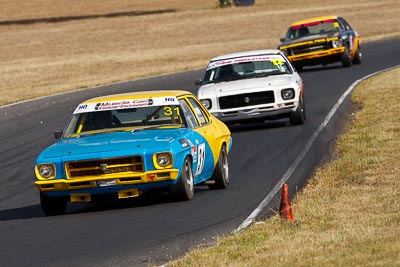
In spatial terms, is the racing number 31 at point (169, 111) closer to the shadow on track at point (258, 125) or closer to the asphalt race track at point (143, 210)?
the asphalt race track at point (143, 210)

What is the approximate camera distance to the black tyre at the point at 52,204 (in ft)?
38.3

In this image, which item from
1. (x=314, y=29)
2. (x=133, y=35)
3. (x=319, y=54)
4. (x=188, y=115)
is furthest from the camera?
(x=133, y=35)

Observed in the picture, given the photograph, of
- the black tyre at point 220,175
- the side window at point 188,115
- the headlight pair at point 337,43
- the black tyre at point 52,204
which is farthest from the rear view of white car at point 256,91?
the headlight pair at point 337,43

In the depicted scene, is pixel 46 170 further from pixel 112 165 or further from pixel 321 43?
pixel 321 43

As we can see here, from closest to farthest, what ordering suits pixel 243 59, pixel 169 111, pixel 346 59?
pixel 169 111 < pixel 243 59 < pixel 346 59

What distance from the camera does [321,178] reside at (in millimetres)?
12594

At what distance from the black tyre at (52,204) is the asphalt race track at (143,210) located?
0.34 feet

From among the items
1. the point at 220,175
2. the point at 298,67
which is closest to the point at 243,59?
the point at 220,175

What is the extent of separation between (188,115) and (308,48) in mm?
19465

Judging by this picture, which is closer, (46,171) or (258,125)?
(46,171)

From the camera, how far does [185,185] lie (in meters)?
11.7

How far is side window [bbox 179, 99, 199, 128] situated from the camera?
500 inches

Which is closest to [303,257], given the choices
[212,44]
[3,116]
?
[3,116]

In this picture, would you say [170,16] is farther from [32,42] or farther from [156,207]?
[156,207]
